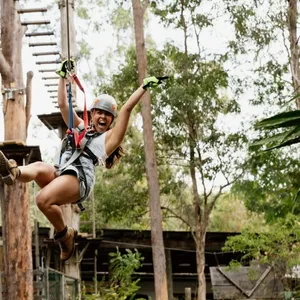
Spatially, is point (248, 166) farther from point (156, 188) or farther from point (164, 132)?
point (156, 188)

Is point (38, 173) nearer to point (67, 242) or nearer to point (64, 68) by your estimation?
point (67, 242)

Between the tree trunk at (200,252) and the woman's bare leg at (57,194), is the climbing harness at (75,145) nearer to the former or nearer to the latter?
the woman's bare leg at (57,194)

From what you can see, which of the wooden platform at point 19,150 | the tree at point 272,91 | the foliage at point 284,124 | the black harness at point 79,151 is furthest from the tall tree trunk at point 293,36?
the black harness at point 79,151

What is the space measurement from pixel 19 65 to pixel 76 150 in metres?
8.60

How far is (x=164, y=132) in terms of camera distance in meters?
21.0

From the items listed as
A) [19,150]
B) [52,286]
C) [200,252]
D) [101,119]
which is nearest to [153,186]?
[200,252]

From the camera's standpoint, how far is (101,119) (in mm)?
5188

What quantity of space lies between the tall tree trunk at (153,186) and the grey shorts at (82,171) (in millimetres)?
12265

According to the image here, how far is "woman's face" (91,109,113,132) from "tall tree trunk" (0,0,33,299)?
6366 mm

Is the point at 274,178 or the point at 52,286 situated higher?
the point at 274,178

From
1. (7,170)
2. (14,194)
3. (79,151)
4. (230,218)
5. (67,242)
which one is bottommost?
(67,242)

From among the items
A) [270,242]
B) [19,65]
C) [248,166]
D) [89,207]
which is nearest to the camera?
[19,65]

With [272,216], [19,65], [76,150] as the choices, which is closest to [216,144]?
[272,216]

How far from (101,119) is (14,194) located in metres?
7.41
